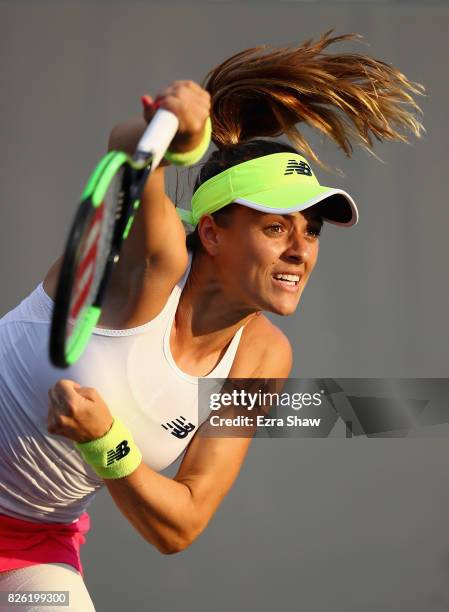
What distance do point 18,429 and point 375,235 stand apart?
1.94 m

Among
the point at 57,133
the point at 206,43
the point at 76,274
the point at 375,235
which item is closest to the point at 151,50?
the point at 206,43

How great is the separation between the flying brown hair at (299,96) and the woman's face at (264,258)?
0.79ft

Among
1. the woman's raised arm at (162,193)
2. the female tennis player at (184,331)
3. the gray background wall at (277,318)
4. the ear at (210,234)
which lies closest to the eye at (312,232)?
the female tennis player at (184,331)

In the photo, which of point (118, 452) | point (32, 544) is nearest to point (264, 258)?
point (118, 452)

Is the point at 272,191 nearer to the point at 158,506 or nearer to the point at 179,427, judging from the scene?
the point at 179,427

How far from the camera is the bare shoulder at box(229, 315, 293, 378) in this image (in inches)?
82.8

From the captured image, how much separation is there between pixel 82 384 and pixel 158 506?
0.80 feet

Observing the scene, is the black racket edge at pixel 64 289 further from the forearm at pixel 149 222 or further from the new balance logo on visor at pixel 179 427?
the new balance logo on visor at pixel 179 427

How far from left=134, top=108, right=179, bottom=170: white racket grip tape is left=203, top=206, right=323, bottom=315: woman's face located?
51cm

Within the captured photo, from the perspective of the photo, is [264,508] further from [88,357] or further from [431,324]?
[88,357]

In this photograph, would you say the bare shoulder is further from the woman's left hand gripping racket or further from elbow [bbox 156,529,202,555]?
the woman's left hand gripping racket

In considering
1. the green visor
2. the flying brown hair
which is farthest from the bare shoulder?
the flying brown hair

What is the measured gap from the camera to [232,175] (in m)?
2.00

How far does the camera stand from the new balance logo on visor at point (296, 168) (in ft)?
6.66
